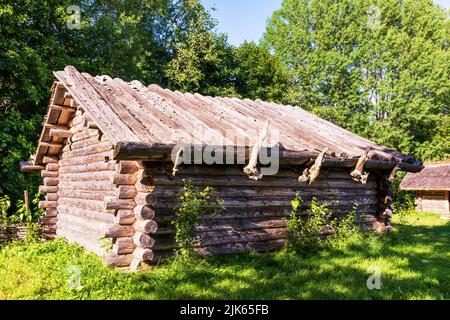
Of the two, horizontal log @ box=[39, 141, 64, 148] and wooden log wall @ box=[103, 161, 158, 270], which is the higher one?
horizontal log @ box=[39, 141, 64, 148]

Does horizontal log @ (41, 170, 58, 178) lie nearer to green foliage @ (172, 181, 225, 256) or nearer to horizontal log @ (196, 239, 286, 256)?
green foliage @ (172, 181, 225, 256)

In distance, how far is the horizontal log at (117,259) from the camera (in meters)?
6.80

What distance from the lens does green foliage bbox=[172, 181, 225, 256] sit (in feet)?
22.8

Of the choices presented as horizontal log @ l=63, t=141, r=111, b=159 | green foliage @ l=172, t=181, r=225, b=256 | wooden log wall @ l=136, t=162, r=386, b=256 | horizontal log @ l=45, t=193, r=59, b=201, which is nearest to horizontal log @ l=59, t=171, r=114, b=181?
horizontal log @ l=63, t=141, r=111, b=159

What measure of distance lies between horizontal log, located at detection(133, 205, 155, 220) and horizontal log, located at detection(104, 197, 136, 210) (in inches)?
9.0

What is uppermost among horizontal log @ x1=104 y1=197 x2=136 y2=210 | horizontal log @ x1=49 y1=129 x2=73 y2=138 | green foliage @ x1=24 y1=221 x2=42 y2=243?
horizontal log @ x1=49 y1=129 x2=73 y2=138

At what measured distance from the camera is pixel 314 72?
30609 millimetres

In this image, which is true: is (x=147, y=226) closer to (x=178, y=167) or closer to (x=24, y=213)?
(x=178, y=167)

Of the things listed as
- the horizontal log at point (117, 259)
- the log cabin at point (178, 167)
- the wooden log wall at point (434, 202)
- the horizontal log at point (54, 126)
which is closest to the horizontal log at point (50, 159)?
the log cabin at point (178, 167)

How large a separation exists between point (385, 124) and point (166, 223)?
25.3m

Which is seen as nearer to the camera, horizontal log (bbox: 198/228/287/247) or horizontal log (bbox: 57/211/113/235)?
horizontal log (bbox: 198/228/287/247)

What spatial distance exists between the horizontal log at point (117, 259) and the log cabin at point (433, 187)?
21068 mm

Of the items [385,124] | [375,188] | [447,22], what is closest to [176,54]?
[385,124]
